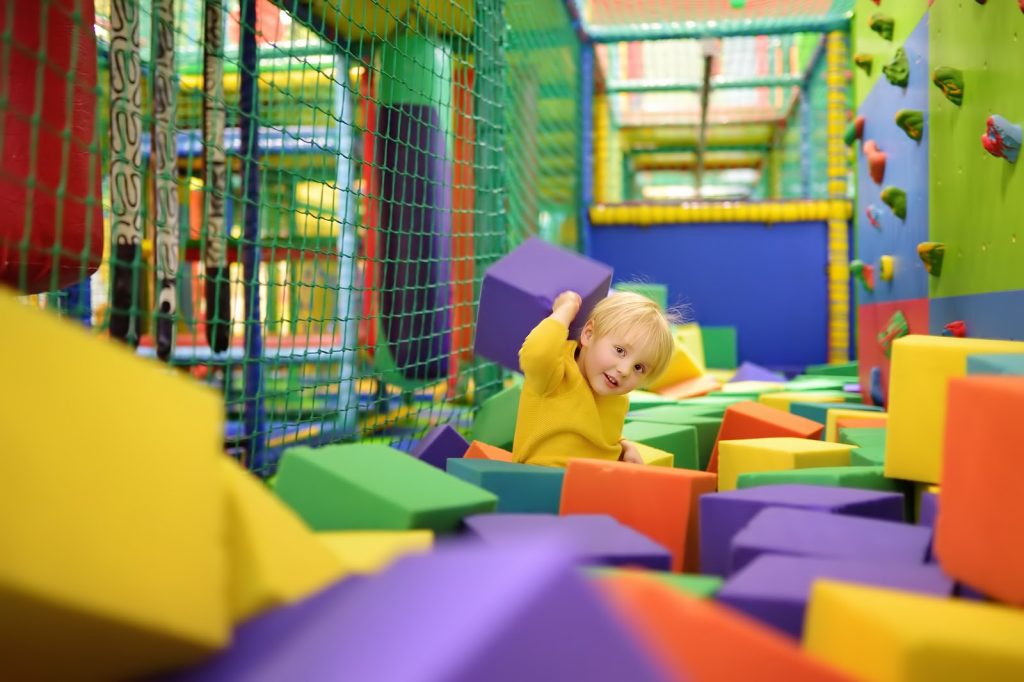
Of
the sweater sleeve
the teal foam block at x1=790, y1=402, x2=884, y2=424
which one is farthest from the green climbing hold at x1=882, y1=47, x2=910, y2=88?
the sweater sleeve

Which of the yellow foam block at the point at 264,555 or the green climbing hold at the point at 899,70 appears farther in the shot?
the green climbing hold at the point at 899,70

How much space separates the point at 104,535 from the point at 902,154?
205cm

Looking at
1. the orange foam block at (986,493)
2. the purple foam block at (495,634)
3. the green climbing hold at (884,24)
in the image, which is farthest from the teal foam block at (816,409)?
A: the purple foam block at (495,634)

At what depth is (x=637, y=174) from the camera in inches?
340

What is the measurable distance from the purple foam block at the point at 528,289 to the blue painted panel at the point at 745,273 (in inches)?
91.0

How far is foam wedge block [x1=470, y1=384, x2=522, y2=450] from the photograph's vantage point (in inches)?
78.3

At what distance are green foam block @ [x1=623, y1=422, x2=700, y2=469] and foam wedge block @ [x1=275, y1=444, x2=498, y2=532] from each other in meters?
0.85

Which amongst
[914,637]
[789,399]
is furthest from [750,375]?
[914,637]

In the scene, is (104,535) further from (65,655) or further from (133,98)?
(133,98)

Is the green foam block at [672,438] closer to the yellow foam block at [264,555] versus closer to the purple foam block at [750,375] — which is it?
the yellow foam block at [264,555]

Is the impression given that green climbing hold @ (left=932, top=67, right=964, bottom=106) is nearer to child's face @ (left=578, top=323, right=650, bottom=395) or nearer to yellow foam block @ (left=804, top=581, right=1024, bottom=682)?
child's face @ (left=578, top=323, right=650, bottom=395)

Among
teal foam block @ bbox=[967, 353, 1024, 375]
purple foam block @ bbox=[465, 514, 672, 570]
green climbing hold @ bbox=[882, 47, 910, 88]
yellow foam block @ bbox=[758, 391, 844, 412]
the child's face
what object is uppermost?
green climbing hold @ bbox=[882, 47, 910, 88]

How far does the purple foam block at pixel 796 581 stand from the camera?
69 centimetres

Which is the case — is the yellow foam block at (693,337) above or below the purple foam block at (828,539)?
above
